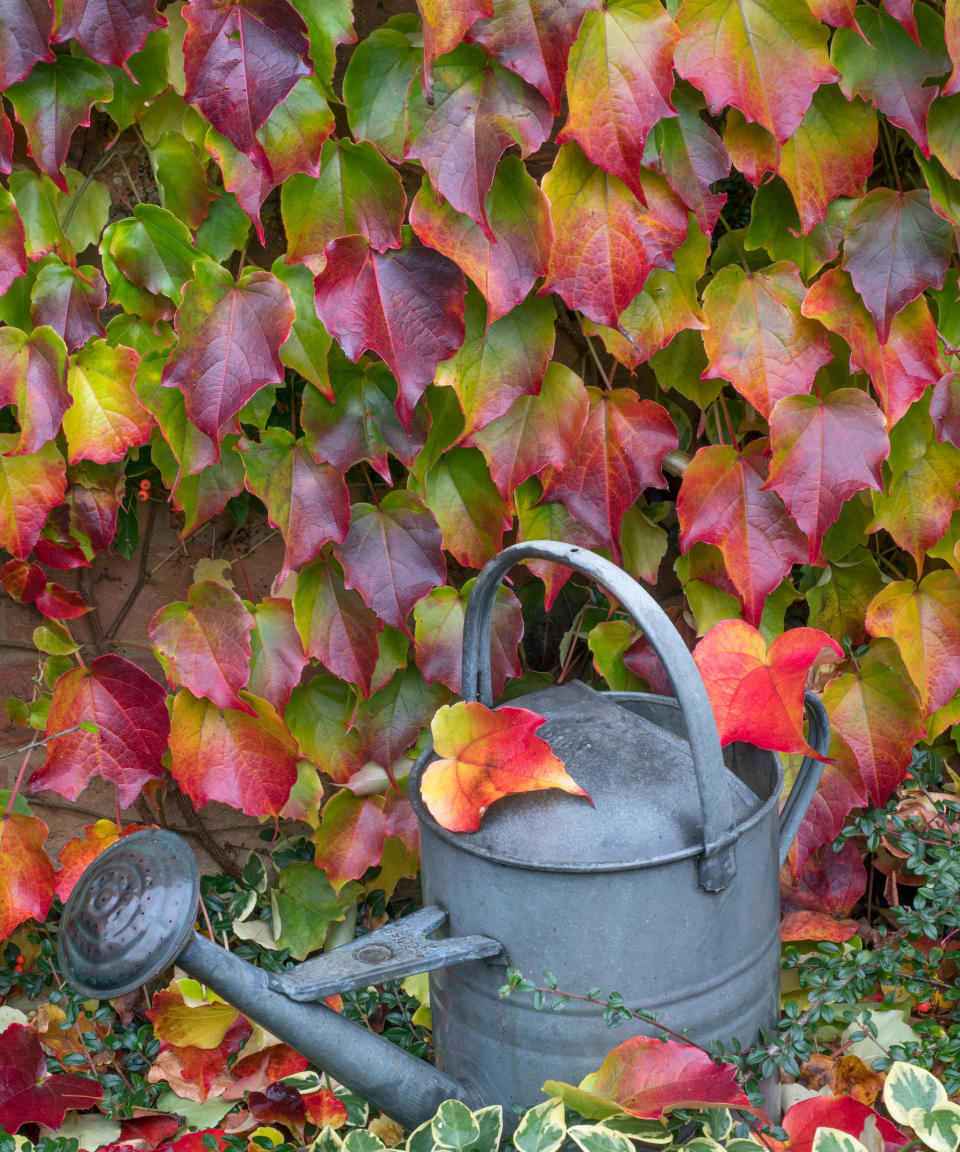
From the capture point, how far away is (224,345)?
120cm

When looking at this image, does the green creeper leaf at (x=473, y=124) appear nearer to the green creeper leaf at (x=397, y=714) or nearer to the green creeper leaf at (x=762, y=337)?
the green creeper leaf at (x=762, y=337)

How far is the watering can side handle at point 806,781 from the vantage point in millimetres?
1146

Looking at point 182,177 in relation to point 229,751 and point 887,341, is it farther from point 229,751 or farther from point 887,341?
point 887,341

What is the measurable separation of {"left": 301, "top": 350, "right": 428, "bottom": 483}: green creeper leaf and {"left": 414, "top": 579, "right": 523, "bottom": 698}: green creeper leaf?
0.68 feet

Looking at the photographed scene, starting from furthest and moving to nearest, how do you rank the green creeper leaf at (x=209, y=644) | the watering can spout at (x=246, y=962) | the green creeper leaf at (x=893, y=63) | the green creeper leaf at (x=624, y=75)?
1. the green creeper leaf at (x=209, y=644)
2. the green creeper leaf at (x=893, y=63)
3. the green creeper leaf at (x=624, y=75)
4. the watering can spout at (x=246, y=962)

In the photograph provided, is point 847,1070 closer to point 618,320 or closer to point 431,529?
point 431,529

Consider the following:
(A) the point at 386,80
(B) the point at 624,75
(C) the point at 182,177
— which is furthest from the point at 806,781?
(C) the point at 182,177

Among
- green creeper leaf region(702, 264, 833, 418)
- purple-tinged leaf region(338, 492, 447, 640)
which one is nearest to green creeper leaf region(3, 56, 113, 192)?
purple-tinged leaf region(338, 492, 447, 640)

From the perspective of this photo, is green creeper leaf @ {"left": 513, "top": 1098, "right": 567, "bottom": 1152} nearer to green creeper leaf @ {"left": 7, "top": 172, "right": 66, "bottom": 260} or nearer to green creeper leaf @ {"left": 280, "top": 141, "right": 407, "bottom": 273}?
green creeper leaf @ {"left": 280, "top": 141, "right": 407, "bottom": 273}

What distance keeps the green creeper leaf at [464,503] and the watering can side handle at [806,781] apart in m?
0.44

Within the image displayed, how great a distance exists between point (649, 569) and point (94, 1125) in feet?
3.29

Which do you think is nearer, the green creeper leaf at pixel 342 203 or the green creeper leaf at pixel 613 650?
the green creeper leaf at pixel 342 203

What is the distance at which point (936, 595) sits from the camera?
144 cm

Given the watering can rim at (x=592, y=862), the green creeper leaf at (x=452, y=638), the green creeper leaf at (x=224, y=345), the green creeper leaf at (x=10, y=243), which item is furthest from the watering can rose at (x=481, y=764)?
the green creeper leaf at (x=10, y=243)
